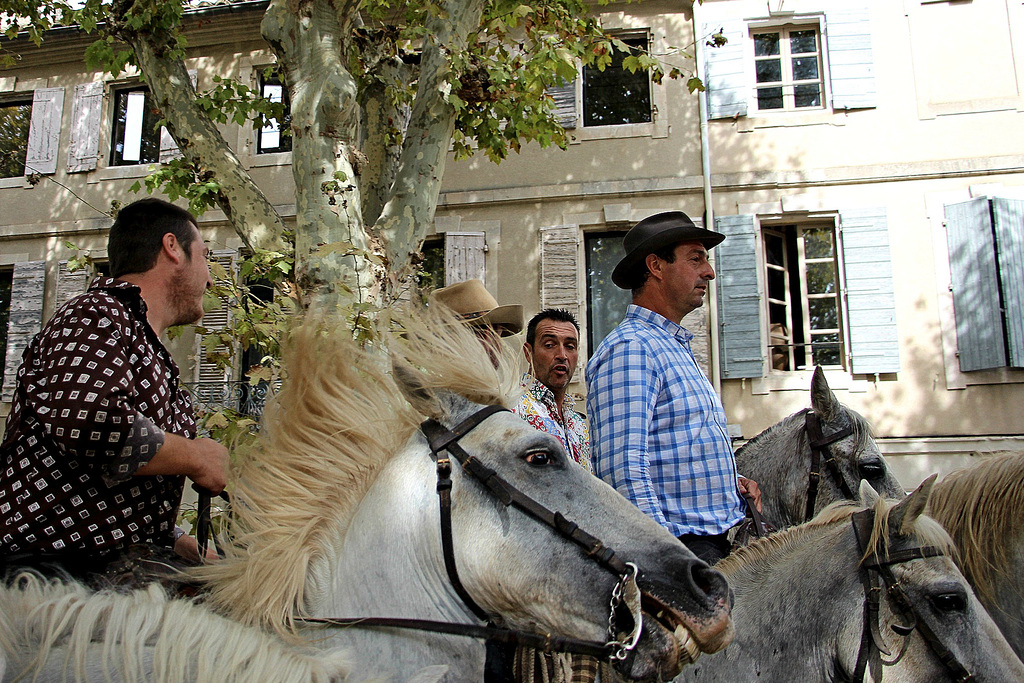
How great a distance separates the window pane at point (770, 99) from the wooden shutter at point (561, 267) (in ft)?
10.8

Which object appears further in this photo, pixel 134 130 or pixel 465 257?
pixel 134 130

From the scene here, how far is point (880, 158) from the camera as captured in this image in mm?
10234

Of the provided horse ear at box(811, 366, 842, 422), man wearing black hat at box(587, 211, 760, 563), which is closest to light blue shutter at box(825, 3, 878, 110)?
horse ear at box(811, 366, 842, 422)

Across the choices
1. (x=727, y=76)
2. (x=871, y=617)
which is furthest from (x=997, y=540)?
(x=727, y=76)

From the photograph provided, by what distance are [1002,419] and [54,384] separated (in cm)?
1056

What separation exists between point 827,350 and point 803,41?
4.63 metres

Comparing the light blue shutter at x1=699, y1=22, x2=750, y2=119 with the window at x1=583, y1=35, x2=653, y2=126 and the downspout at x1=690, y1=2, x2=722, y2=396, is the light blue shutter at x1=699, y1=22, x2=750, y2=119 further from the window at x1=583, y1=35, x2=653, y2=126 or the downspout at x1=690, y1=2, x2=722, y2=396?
the window at x1=583, y1=35, x2=653, y2=126

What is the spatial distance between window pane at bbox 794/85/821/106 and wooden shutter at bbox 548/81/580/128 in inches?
125

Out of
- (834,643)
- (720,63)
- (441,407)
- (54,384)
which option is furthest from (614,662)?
(720,63)

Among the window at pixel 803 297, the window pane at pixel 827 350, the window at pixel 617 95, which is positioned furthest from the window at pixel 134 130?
the window pane at pixel 827 350

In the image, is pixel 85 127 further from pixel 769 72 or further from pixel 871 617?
pixel 871 617

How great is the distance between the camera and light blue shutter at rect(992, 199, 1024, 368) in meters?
9.34

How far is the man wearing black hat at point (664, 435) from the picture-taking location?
101 inches

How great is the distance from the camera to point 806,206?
33.4ft
